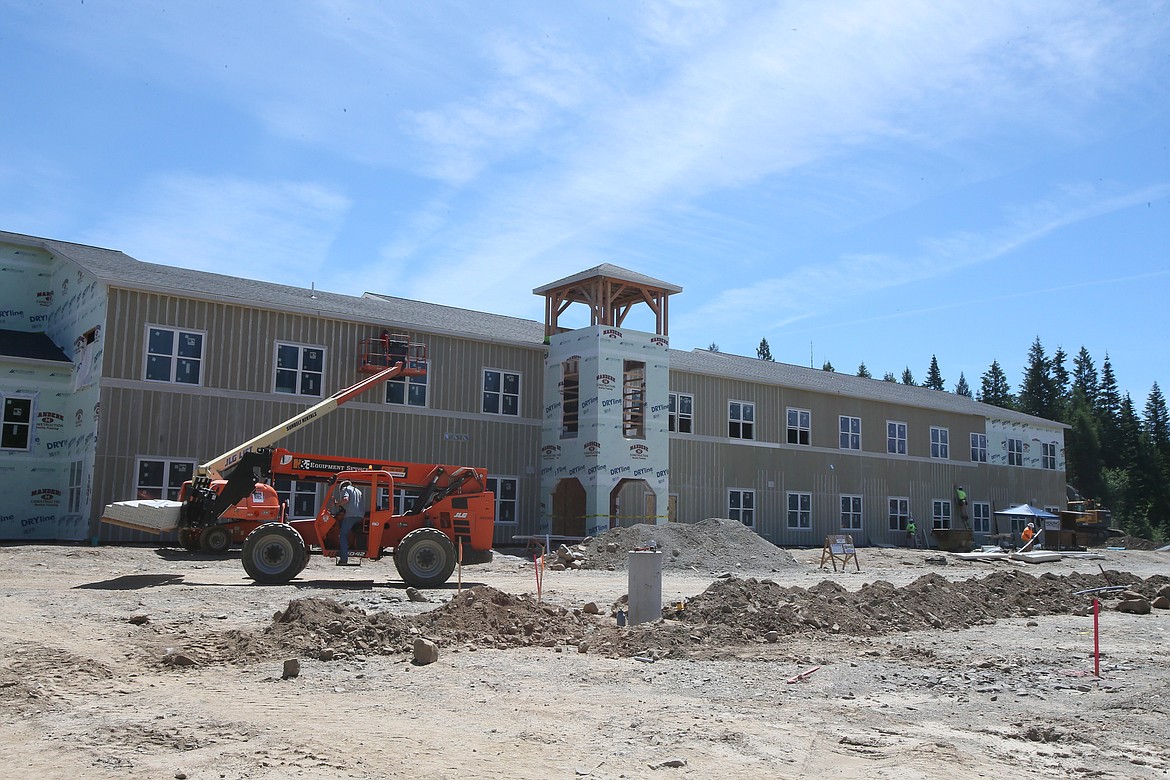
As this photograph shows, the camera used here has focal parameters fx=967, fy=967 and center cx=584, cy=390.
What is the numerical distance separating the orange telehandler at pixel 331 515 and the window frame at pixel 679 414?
18810 mm

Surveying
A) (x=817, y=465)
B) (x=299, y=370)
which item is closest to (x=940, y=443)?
(x=817, y=465)

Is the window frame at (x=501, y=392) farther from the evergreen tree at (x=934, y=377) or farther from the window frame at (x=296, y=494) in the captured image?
the evergreen tree at (x=934, y=377)

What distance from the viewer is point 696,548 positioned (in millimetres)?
27938

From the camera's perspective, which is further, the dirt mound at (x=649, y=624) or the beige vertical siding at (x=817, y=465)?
the beige vertical siding at (x=817, y=465)

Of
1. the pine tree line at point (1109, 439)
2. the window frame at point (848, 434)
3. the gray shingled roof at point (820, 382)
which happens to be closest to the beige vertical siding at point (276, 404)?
the gray shingled roof at point (820, 382)

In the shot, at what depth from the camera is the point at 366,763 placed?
6.54 metres

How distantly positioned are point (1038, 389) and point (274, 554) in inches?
4112

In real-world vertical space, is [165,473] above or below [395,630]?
above

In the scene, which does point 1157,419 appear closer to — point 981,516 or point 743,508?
point 981,516

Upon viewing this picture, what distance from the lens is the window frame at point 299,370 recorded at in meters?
28.4

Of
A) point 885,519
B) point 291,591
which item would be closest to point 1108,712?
point 291,591

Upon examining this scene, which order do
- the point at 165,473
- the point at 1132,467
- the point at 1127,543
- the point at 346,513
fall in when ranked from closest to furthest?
the point at 346,513
the point at 165,473
the point at 1127,543
the point at 1132,467

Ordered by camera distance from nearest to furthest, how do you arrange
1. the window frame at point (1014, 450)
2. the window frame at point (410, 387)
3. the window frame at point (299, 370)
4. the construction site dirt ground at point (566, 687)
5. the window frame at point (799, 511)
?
1. the construction site dirt ground at point (566, 687)
2. the window frame at point (299, 370)
3. the window frame at point (410, 387)
4. the window frame at point (799, 511)
5. the window frame at point (1014, 450)

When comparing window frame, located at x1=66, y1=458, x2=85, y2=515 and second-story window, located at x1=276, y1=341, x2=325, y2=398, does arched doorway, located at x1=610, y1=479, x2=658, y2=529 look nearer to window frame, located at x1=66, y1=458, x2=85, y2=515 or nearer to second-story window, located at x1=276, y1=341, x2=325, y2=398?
second-story window, located at x1=276, y1=341, x2=325, y2=398
